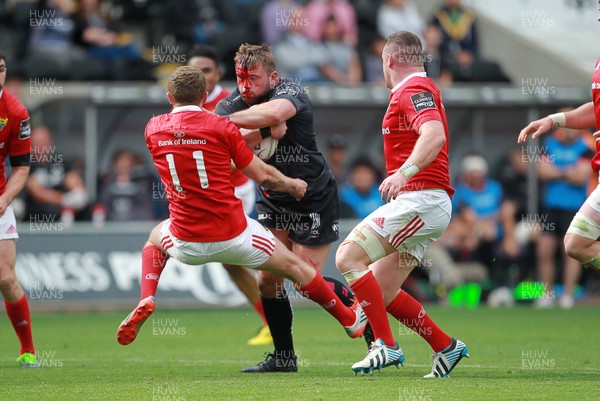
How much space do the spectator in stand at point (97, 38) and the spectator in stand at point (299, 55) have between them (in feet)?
7.57

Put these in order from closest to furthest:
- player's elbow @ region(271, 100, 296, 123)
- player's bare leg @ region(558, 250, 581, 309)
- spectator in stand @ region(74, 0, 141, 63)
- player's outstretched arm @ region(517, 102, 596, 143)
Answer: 1. player's elbow @ region(271, 100, 296, 123)
2. player's outstretched arm @ region(517, 102, 596, 143)
3. player's bare leg @ region(558, 250, 581, 309)
4. spectator in stand @ region(74, 0, 141, 63)

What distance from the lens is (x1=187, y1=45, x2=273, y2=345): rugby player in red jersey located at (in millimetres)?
10578

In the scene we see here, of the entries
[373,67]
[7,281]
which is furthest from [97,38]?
[7,281]

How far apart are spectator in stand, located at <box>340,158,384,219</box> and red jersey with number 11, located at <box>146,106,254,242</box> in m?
8.39

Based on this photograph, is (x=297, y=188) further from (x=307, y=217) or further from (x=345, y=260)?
(x=307, y=217)

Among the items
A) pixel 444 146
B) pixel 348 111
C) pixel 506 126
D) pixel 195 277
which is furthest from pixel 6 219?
pixel 506 126

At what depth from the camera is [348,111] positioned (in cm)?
1864

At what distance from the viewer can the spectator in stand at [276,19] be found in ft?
59.9

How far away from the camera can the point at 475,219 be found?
658 inches

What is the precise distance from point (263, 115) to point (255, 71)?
0.49 meters

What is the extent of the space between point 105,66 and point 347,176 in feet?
13.5

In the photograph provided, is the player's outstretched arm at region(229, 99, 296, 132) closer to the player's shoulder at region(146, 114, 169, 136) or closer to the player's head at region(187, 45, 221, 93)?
the player's shoulder at region(146, 114, 169, 136)

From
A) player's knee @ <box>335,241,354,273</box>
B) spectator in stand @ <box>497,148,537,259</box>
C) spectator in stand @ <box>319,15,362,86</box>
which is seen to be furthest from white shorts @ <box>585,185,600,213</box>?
spectator in stand @ <box>319,15,362,86</box>

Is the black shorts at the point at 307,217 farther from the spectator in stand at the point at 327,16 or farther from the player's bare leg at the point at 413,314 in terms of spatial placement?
the spectator in stand at the point at 327,16
